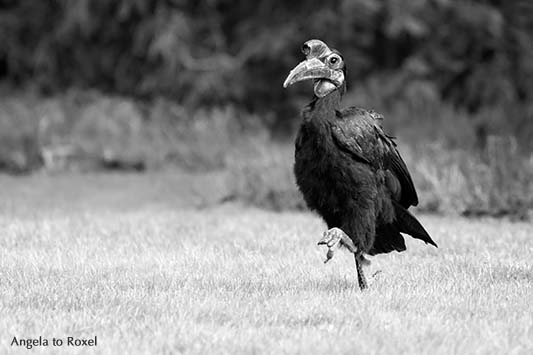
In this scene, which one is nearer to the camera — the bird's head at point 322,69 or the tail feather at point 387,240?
the bird's head at point 322,69

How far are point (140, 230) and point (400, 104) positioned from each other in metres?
8.05

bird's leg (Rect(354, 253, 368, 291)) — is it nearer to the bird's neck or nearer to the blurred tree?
the bird's neck

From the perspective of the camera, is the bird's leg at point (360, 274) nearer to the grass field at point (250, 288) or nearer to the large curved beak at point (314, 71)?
the grass field at point (250, 288)

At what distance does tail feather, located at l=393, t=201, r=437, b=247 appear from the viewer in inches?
268

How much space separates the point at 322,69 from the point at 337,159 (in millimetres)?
625

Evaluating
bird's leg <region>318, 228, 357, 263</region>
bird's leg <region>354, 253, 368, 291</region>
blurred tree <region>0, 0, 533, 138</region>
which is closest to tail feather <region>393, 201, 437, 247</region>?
bird's leg <region>354, 253, 368, 291</region>

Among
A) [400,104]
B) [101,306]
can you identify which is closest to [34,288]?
[101,306]

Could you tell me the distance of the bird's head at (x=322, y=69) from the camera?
622 centimetres

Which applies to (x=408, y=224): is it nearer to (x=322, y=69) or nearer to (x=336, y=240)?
(x=336, y=240)

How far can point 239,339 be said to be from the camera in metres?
4.98

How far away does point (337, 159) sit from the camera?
20.1 ft

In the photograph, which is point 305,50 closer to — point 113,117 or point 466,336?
point 466,336

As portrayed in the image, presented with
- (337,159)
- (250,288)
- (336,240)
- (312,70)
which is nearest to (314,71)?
(312,70)

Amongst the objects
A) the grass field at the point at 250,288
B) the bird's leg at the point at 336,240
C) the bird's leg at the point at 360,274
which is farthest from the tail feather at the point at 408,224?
the bird's leg at the point at 336,240
